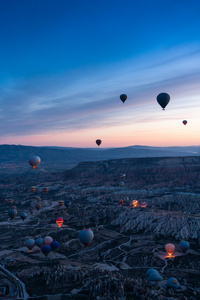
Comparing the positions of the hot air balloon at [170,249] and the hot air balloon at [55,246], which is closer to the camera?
the hot air balloon at [170,249]

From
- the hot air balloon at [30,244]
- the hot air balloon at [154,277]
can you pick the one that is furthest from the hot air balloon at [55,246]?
the hot air balloon at [154,277]

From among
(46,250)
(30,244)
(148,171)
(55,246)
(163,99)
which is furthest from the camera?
(148,171)

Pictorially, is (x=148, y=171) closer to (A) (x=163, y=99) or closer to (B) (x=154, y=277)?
(A) (x=163, y=99)

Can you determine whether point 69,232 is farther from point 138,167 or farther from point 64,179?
point 64,179

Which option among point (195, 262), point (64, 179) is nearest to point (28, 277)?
point (195, 262)

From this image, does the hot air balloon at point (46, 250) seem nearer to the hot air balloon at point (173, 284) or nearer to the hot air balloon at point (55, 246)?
the hot air balloon at point (55, 246)

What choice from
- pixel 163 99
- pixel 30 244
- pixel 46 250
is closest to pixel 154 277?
pixel 46 250

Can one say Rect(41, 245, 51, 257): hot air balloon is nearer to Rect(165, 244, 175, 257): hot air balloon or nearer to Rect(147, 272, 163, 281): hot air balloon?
Rect(147, 272, 163, 281): hot air balloon

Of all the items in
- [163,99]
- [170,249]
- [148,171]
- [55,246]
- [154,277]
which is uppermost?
[163,99]
